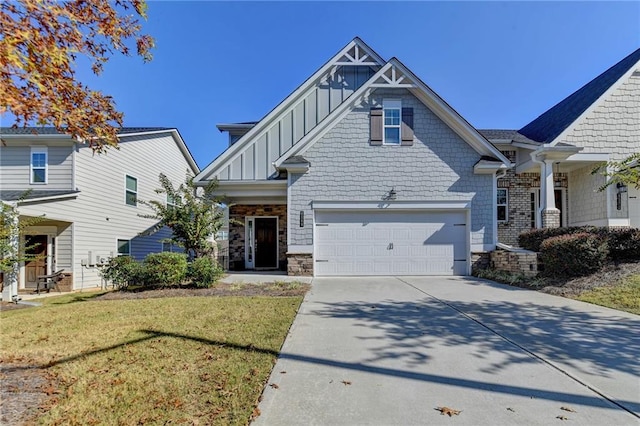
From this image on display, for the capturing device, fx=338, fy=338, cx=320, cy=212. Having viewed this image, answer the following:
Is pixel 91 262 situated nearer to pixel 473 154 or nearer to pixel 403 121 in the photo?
pixel 403 121

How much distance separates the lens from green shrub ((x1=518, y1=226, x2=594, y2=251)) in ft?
34.2

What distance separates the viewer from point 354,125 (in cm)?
1166

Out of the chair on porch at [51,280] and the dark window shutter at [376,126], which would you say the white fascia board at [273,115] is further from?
the chair on porch at [51,280]

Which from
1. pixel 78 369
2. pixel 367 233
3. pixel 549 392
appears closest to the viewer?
pixel 549 392

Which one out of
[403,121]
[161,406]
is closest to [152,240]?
[403,121]

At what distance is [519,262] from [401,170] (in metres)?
4.60

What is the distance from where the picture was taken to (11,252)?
372 inches

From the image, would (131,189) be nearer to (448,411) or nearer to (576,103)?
(448,411)

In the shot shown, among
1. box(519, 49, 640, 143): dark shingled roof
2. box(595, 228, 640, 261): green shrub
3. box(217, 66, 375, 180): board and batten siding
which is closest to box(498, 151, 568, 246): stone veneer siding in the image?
box(519, 49, 640, 143): dark shingled roof

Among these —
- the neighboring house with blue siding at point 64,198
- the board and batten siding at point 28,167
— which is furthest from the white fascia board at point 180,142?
the board and batten siding at point 28,167

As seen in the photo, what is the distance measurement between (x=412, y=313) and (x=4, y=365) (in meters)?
5.88

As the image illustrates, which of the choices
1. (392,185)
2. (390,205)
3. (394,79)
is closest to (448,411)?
(390,205)

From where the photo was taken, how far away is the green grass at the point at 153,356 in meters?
2.90

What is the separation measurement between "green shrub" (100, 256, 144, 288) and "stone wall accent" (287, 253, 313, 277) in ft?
14.6
